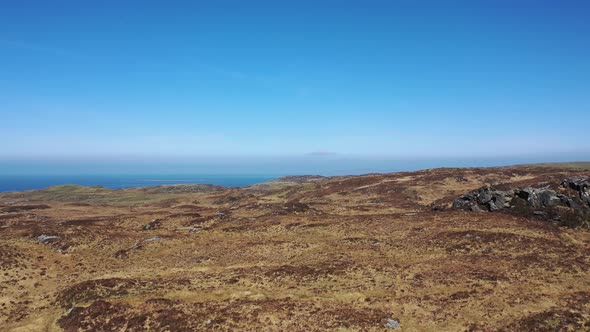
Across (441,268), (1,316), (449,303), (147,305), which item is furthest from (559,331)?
(1,316)

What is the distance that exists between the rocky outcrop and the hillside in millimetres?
266

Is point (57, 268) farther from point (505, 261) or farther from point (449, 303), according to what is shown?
point (505, 261)

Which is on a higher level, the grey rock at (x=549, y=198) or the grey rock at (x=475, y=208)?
the grey rock at (x=549, y=198)

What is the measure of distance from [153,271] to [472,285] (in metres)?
32.1

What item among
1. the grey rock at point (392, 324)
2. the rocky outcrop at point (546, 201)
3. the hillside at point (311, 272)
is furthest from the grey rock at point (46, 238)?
the rocky outcrop at point (546, 201)

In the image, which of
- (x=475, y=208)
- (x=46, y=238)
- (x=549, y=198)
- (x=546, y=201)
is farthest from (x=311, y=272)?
(x=46, y=238)

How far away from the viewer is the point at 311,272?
34062 millimetres

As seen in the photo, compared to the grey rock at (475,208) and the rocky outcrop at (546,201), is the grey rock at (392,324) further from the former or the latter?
the grey rock at (475,208)

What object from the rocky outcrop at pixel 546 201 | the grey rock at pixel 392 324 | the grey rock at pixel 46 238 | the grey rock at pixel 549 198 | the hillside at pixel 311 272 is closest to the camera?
the grey rock at pixel 392 324

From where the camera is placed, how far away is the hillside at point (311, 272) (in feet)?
82.1

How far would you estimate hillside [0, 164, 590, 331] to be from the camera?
25.0 meters

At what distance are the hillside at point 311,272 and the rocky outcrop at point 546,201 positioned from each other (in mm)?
266

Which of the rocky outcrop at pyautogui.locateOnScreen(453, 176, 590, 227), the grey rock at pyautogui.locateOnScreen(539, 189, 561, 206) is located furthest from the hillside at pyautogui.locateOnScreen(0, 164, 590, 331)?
the grey rock at pyautogui.locateOnScreen(539, 189, 561, 206)

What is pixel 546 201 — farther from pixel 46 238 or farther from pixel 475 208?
pixel 46 238
